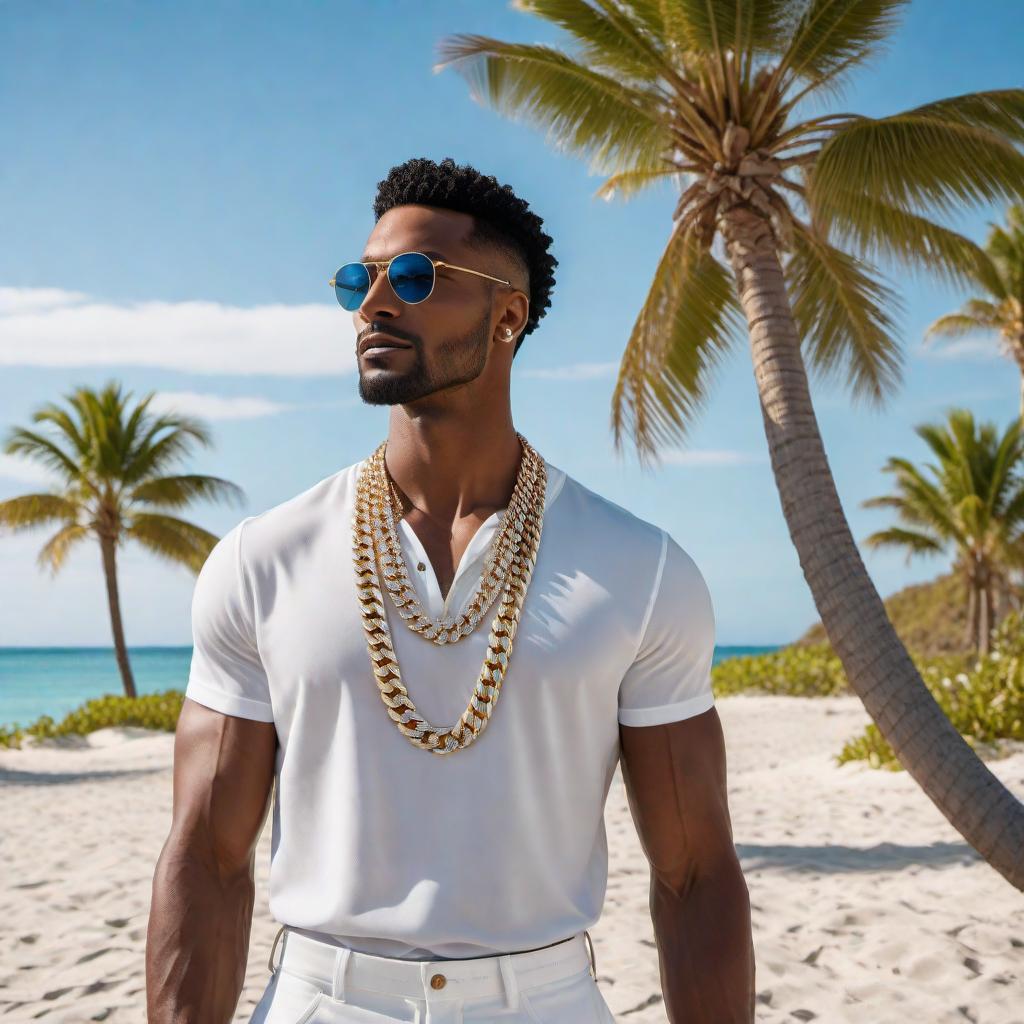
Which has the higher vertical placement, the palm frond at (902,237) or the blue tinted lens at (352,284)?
the palm frond at (902,237)

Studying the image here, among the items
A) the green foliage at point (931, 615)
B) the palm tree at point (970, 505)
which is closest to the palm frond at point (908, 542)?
the palm tree at point (970, 505)

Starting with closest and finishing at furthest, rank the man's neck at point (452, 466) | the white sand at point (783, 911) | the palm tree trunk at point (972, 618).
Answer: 1. the man's neck at point (452, 466)
2. the white sand at point (783, 911)
3. the palm tree trunk at point (972, 618)

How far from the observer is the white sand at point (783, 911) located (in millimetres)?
5703

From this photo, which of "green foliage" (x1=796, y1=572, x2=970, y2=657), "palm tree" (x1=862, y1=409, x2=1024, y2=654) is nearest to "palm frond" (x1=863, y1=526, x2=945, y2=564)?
"palm tree" (x1=862, y1=409, x2=1024, y2=654)

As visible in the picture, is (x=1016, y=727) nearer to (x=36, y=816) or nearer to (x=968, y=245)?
(x=968, y=245)

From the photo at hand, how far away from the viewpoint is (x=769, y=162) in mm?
8812

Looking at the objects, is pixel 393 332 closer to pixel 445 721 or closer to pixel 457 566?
pixel 457 566

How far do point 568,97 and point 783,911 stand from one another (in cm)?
680

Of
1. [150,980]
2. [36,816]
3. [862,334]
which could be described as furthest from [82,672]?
[150,980]

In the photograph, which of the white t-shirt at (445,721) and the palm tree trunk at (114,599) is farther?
the palm tree trunk at (114,599)

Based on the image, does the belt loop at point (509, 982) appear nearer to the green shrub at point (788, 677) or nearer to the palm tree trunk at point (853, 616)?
the palm tree trunk at point (853, 616)

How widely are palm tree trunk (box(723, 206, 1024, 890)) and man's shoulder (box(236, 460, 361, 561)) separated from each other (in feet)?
15.3

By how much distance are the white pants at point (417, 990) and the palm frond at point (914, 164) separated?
7505 millimetres

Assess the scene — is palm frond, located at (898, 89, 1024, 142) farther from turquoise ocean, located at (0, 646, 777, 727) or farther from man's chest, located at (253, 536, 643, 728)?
turquoise ocean, located at (0, 646, 777, 727)
